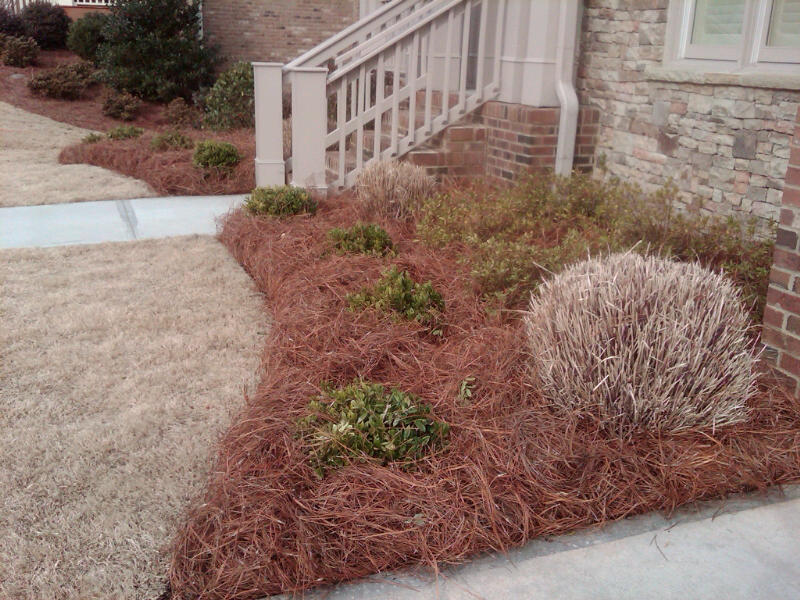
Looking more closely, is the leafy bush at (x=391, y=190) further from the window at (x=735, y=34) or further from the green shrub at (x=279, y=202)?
the window at (x=735, y=34)

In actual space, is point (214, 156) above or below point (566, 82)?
below

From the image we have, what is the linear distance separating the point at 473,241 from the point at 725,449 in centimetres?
240

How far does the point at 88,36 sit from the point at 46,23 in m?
1.92

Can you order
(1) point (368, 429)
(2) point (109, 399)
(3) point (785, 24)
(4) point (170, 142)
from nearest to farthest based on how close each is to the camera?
(1) point (368, 429) → (2) point (109, 399) → (3) point (785, 24) → (4) point (170, 142)

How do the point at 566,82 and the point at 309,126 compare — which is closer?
the point at 566,82

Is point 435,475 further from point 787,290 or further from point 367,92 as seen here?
point 367,92

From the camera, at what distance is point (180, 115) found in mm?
13609

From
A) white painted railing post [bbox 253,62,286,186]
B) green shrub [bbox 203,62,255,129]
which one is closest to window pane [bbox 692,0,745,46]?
white painted railing post [bbox 253,62,286,186]

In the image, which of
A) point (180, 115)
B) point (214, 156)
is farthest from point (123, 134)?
point (180, 115)

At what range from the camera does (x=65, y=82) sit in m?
15.0

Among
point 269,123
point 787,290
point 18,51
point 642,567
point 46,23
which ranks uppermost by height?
point 46,23

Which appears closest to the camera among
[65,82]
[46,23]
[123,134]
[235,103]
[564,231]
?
[564,231]

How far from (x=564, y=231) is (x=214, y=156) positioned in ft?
14.0

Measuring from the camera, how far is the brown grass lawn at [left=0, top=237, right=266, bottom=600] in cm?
251
